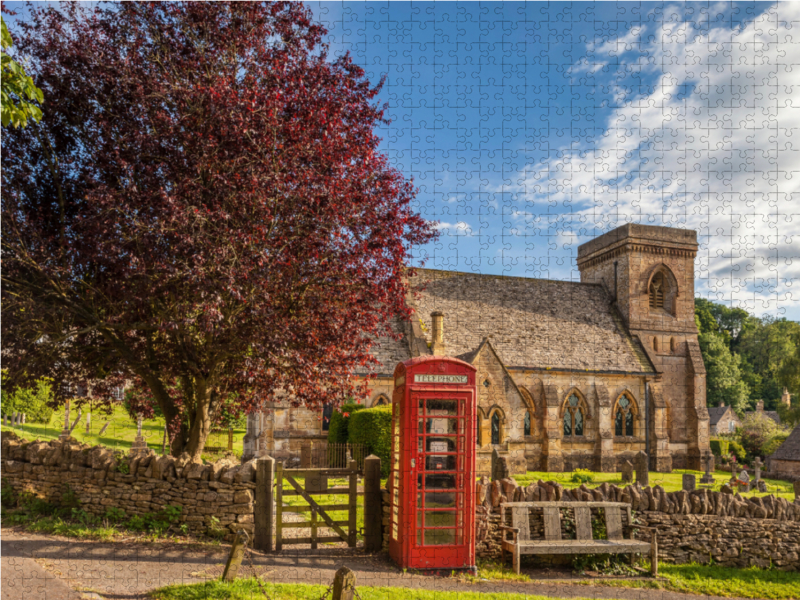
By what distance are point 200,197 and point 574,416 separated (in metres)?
27.4

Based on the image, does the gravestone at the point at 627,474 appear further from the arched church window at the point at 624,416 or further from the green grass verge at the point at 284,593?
the green grass verge at the point at 284,593

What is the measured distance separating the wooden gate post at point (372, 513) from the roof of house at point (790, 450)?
96.3 ft

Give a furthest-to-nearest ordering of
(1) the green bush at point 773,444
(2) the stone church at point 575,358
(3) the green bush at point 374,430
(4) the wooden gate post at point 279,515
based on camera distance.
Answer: (1) the green bush at point 773,444 → (2) the stone church at point 575,358 → (3) the green bush at point 374,430 → (4) the wooden gate post at point 279,515

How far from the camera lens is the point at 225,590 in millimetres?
7027

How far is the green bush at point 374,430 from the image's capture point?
73.8 ft

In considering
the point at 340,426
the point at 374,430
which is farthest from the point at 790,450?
the point at 340,426

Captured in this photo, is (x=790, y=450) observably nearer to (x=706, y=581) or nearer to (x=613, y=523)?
(x=706, y=581)

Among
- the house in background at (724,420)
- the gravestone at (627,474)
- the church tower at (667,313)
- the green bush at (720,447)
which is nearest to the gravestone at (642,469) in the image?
the gravestone at (627,474)

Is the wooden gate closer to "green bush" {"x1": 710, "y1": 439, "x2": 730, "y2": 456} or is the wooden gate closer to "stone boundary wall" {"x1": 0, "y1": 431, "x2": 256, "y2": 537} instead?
"stone boundary wall" {"x1": 0, "y1": 431, "x2": 256, "y2": 537}

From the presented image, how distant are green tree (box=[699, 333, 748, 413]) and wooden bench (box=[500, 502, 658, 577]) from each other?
157ft

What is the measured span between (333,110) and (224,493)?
683 centimetres

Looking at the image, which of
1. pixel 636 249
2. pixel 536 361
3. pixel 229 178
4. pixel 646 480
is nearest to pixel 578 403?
pixel 536 361

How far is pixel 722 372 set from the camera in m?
54.8

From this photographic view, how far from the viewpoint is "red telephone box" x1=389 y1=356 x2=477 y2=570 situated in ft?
29.0
